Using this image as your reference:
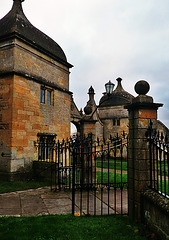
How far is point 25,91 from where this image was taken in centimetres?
908

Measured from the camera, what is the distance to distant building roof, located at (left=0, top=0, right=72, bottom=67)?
903 centimetres

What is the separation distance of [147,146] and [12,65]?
7243 mm

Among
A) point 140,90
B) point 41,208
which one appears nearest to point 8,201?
point 41,208

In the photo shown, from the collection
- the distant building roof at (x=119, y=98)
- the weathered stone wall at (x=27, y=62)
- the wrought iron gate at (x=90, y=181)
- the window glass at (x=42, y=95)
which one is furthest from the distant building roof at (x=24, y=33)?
the distant building roof at (x=119, y=98)

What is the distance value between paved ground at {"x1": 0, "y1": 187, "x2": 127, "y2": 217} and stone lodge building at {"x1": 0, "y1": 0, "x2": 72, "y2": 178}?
7.69 ft

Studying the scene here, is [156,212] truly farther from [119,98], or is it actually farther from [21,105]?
[119,98]

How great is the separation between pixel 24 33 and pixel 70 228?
9042 millimetres

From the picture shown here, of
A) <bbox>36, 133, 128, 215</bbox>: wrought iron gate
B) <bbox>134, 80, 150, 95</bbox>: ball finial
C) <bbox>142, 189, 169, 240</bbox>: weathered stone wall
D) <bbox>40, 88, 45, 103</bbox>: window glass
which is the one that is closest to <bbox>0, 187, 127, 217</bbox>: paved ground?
<bbox>36, 133, 128, 215</bbox>: wrought iron gate

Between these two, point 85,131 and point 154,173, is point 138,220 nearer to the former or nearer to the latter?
point 154,173

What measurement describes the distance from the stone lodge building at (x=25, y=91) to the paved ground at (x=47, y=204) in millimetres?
2344

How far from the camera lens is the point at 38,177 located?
8.69 meters

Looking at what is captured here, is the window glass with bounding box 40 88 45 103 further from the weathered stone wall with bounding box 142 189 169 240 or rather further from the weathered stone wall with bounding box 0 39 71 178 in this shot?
the weathered stone wall with bounding box 142 189 169 240

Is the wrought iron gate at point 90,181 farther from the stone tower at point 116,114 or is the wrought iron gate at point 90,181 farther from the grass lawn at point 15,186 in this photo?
the stone tower at point 116,114

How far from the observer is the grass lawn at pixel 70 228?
10.4 ft
